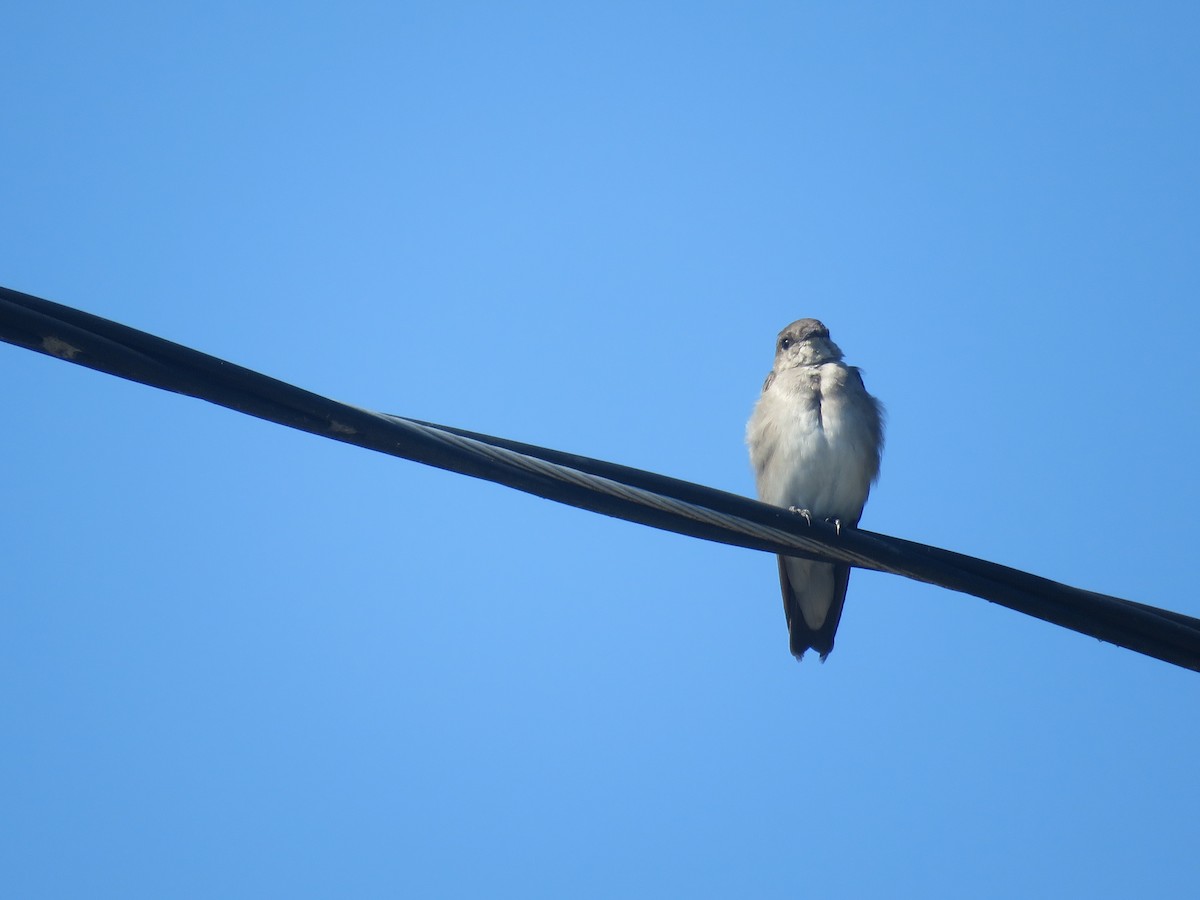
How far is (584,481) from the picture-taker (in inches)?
153

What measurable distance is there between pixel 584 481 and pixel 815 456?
15.0 feet

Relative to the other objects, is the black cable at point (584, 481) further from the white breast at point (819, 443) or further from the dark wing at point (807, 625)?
the dark wing at point (807, 625)

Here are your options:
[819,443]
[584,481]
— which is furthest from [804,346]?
[584,481]

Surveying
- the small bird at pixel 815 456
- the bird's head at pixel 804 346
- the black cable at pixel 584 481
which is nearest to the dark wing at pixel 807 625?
Result: the small bird at pixel 815 456

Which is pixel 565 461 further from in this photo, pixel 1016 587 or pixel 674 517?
pixel 1016 587

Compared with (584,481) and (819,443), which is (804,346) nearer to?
(819,443)

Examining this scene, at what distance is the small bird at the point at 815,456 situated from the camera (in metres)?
8.27

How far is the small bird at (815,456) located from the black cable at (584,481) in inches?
151

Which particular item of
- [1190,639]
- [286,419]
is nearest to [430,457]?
[286,419]

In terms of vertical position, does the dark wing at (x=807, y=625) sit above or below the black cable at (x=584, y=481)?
above

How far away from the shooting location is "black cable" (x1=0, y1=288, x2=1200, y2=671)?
344 cm

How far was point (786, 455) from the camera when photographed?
8.38 metres

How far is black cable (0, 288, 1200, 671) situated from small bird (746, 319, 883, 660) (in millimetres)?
3834

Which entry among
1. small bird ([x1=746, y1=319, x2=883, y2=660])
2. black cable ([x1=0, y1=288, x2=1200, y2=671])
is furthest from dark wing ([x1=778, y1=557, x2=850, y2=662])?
black cable ([x1=0, y1=288, x2=1200, y2=671])
